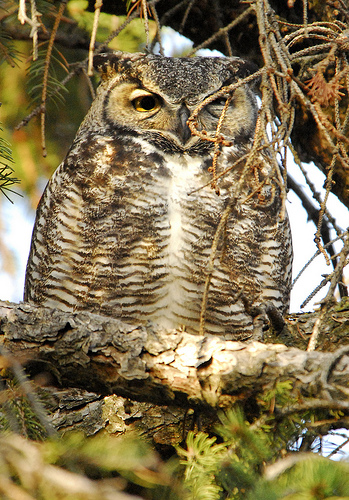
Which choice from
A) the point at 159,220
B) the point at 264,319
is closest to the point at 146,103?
the point at 159,220

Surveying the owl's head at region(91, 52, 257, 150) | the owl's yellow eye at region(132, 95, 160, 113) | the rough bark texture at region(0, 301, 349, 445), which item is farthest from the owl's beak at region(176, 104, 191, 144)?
the rough bark texture at region(0, 301, 349, 445)

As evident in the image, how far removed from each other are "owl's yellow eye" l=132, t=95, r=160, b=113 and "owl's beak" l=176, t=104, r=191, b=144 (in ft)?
0.46

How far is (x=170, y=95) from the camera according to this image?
8.09ft

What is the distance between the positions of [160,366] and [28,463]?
64cm

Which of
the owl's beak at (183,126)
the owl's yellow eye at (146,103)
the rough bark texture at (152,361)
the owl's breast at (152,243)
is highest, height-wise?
the owl's yellow eye at (146,103)

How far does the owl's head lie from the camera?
247 centimetres

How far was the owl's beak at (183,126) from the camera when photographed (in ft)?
7.97

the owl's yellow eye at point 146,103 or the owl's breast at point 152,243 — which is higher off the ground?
the owl's yellow eye at point 146,103

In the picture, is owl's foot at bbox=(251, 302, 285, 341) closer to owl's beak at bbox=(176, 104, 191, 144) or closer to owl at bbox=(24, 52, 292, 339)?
owl at bbox=(24, 52, 292, 339)

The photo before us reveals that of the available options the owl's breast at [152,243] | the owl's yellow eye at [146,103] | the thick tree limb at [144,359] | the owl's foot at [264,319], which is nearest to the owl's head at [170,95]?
the owl's yellow eye at [146,103]

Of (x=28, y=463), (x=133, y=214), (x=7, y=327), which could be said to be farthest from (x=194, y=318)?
(x=28, y=463)

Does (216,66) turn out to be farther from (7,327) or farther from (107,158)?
(7,327)

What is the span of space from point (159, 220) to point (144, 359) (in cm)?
86

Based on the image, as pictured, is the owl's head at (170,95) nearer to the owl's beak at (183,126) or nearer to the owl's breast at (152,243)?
the owl's beak at (183,126)
